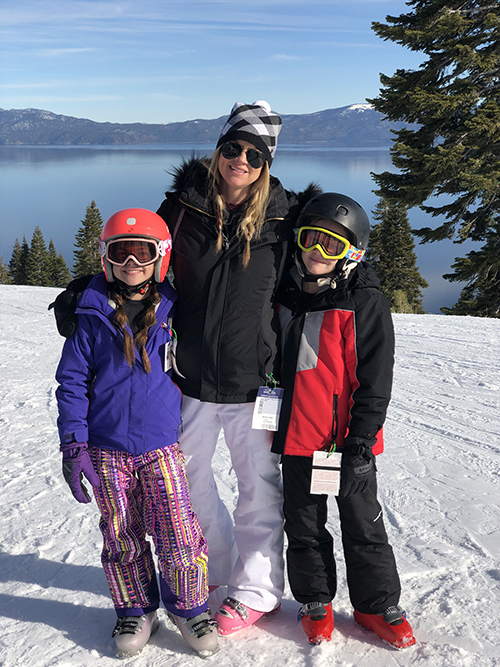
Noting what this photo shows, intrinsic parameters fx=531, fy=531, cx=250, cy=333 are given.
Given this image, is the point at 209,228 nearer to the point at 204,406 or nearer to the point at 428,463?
the point at 204,406

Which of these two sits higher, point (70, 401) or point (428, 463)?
point (70, 401)

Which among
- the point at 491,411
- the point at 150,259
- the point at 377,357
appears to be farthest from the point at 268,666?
the point at 491,411

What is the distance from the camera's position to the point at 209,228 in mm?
1904

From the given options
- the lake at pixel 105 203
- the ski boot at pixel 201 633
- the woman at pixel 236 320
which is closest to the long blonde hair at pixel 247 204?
the woman at pixel 236 320

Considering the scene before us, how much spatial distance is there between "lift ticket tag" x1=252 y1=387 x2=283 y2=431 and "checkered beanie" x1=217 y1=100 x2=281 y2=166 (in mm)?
876

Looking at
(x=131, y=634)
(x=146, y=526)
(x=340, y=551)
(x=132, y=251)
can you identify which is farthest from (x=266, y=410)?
(x=340, y=551)

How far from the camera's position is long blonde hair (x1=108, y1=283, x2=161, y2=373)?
6.00 ft

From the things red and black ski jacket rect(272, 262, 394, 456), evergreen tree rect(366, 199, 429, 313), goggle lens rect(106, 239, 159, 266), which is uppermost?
goggle lens rect(106, 239, 159, 266)

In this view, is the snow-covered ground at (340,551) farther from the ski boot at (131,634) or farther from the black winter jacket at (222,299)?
the black winter jacket at (222,299)

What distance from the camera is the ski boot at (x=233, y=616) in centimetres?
206

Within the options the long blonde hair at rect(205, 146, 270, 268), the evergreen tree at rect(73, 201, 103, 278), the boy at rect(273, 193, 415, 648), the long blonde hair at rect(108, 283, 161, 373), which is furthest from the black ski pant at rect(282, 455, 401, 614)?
the evergreen tree at rect(73, 201, 103, 278)

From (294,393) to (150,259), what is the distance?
71 cm

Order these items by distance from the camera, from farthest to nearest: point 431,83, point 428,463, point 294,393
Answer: point 431,83 < point 428,463 < point 294,393

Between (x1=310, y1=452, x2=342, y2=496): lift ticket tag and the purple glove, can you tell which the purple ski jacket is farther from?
(x1=310, y1=452, x2=342, y2=496): lift ticket tag
